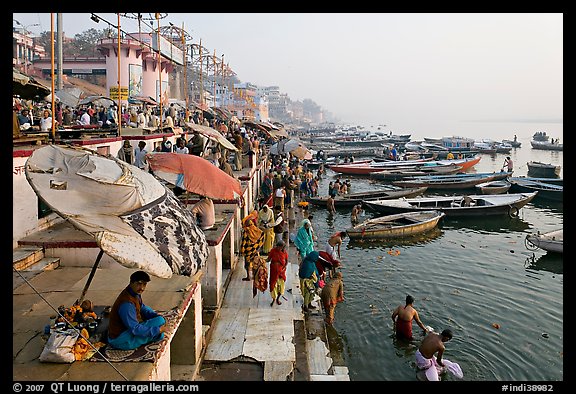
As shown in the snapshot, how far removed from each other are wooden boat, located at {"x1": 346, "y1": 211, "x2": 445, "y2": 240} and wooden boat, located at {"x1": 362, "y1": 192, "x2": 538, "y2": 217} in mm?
1174

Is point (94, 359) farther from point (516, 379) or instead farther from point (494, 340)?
point (494, 340)

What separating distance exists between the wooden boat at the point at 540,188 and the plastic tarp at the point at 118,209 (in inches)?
1134

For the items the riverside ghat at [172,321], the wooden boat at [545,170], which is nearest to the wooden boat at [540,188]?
the wooden boat at [545,170]

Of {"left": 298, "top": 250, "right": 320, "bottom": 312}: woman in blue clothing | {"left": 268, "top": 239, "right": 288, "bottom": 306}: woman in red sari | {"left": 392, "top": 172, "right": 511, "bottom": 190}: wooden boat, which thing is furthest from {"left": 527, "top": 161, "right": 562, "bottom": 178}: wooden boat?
{"left": 268, "top": 239, "right": 288, "bottom": 306}: woman in red sari

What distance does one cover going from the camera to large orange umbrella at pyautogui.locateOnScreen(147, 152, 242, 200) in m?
6.97

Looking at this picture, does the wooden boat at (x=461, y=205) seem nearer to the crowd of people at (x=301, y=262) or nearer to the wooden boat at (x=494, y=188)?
the wooden boat at (x=494, y=188)

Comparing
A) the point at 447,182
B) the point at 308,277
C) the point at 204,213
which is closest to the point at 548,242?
the point at 308,277

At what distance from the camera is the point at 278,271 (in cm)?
878

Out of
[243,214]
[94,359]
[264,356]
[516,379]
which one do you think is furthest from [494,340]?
[94,359]

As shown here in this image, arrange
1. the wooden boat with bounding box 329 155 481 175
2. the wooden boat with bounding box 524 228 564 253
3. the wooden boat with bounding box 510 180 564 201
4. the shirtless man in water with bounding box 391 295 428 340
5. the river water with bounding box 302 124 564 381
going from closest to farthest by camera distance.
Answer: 1. the river water with bounding box 302 124 564 381
2. the shirtless man in water with bounding box 391 295 428 340
3. the wooden boat with bounding box 524 228 564 253
4. the wooden boat with bounding box 510 180 564 201
5. the wooden boat with bounding box 329 155 481 175

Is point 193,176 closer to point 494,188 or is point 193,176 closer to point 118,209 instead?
point 118,209

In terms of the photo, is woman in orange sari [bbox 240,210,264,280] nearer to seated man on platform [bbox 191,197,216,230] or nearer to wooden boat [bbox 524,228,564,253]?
seated man on platform [bbox 191,197,216,230]

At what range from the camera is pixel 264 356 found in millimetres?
6867

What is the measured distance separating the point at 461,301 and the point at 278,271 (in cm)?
661
